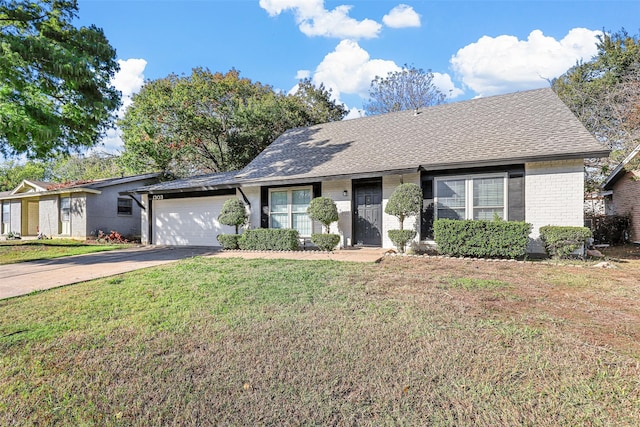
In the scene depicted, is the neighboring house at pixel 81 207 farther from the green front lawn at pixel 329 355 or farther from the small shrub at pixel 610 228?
the small shrub at pixel 610 228

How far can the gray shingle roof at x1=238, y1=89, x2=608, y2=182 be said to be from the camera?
27.1ft

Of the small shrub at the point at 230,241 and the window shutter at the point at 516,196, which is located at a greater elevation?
the window shutter at the point at 516,196

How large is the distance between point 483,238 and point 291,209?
6.25m

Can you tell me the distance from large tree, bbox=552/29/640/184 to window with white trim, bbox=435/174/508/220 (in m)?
11.6

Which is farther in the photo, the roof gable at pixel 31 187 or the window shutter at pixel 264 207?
the roof gable at pixel 31 187

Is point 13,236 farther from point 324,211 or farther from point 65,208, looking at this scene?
point 324,211

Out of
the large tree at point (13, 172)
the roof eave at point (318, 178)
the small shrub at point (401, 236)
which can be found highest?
the large tree at point (13, 172)

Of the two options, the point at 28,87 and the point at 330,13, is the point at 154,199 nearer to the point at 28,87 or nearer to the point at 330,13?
the point at 28,87

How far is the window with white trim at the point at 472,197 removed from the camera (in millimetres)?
8438

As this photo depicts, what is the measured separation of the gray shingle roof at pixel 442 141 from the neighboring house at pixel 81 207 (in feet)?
32.4

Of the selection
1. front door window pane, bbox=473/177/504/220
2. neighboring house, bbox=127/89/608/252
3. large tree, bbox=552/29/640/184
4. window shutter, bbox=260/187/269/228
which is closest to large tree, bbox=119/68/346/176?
neighboring house, bbox=127/89/608/252

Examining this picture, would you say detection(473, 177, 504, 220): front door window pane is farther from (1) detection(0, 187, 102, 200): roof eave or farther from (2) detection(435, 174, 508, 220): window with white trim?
(1) detection(0, 187, 102, 200): roof eave

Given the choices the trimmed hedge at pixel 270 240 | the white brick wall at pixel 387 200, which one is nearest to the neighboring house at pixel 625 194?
the white brick wall at pixel 387 200

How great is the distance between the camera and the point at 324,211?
32.0 feet
